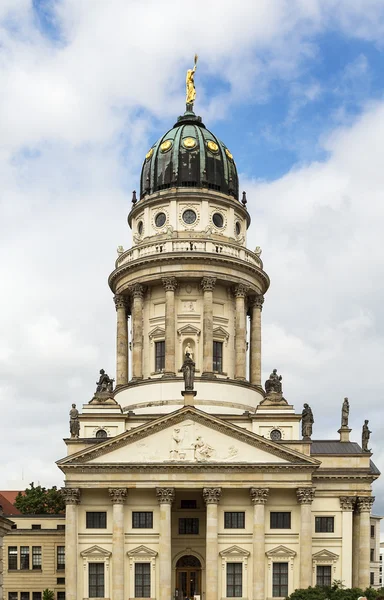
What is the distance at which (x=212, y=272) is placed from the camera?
86062 millimetres

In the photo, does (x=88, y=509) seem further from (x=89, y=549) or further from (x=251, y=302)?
(x=251, y=302)

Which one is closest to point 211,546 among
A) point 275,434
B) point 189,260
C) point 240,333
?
point 275,434

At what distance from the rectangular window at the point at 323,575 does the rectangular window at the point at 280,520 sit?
15.4 feet

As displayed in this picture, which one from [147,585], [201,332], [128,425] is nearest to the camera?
[147,585]

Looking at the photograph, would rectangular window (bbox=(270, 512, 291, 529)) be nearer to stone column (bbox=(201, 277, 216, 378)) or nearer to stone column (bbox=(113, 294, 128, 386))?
stone column (bbox=(201, 277, 216, 378))

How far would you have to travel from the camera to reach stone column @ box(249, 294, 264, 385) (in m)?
87.8

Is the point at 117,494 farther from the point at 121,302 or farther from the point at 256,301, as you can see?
the point at 256,301

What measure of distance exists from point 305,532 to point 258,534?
11.5 feet

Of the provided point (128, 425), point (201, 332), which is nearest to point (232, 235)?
point (201, 332)

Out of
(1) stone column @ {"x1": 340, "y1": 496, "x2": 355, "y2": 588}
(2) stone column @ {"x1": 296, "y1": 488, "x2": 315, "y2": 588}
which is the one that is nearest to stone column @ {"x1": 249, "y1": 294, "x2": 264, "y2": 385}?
(1) stone column @ {"x1": 340, "y1": 496, "x2": 355, "y2": 588}

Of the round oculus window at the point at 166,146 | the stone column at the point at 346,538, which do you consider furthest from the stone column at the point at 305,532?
the round oculus window at the point at 166,146

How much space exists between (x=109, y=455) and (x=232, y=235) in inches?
997

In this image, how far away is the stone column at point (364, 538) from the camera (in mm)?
78062

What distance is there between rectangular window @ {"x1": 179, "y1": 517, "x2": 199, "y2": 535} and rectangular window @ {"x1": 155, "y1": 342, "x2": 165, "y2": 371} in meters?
13.6
